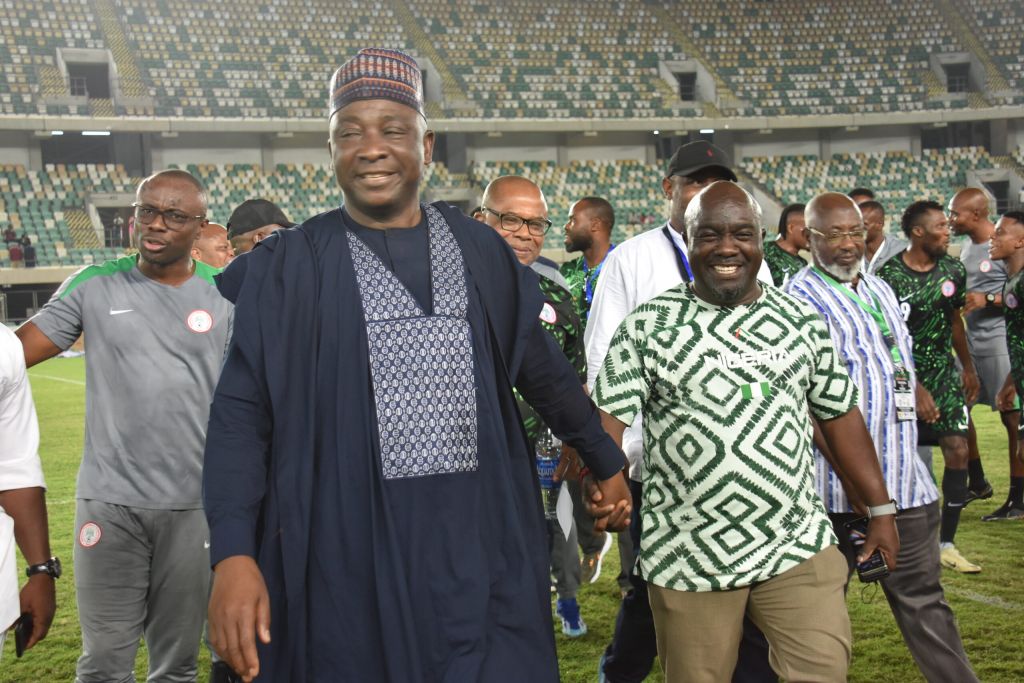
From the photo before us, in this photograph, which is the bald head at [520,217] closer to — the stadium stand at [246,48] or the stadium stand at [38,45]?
the stadium stand at [246,48]

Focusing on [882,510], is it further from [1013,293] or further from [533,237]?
[1013,293]

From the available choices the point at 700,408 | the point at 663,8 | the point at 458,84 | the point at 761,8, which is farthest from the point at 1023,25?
the point at 700,408

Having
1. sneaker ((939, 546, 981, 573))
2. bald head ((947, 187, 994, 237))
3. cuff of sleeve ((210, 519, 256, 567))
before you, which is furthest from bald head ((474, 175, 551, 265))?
bald head ((947, 187, 994, 237))

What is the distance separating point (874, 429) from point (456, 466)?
203 cm

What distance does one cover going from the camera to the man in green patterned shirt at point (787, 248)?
848 centimetres

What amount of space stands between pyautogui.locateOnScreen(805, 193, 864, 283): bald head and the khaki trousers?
4.34ft

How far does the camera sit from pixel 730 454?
3.00 metres

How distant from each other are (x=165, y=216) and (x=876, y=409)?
2.66m

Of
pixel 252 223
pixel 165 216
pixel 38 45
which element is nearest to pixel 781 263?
pixel 252 223

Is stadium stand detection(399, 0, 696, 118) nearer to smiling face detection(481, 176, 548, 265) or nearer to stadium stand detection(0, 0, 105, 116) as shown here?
stadium stand detection(0, 0, 105, 116)

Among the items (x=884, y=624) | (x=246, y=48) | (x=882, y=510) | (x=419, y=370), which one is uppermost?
(x=246, y=48)

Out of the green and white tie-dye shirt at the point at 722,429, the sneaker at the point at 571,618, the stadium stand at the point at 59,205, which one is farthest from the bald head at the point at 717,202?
the stadium stand at the point at 59,205

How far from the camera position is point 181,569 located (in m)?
3.72

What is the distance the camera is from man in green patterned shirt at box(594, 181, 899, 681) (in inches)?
117
